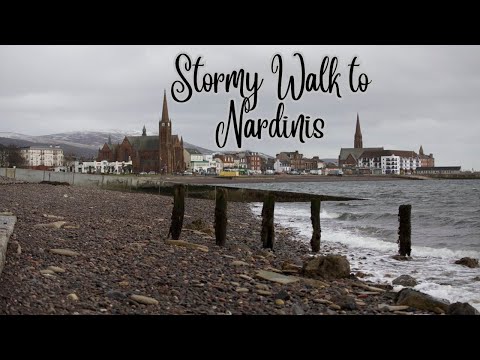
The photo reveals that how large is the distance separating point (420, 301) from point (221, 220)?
527 centimetres

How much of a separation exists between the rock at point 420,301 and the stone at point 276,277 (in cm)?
156

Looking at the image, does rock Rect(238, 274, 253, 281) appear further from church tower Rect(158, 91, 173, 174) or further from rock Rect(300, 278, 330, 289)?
church tower Rect(158, 91, 173, 174)

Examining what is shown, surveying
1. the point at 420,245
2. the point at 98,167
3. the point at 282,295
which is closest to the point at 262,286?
the point at 282,295

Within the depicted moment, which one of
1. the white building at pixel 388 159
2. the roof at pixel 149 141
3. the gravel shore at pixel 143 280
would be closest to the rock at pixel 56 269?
the gravel shore at pixel 143 280

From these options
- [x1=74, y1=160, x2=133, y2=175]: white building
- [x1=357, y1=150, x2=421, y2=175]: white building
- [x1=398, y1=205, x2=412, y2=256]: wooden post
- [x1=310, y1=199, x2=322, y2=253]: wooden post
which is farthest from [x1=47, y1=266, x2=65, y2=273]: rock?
[x1=74, y1=160, x2=133, y2=175]: white building

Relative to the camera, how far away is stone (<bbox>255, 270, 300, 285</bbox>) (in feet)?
24.2

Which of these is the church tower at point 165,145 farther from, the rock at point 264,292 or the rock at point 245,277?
the rock at point 264,292

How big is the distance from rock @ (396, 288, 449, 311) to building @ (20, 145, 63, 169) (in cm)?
4492

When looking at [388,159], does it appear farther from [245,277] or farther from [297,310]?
[297,310]

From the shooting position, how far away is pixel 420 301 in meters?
6.54

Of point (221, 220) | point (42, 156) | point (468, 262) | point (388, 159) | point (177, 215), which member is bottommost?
point (468, 262)

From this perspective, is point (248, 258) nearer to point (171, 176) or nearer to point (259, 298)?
point (259, 298)
